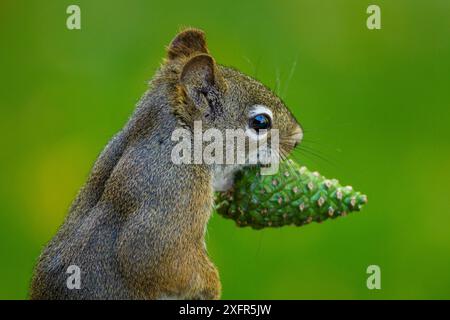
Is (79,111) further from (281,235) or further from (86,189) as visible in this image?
(86,189)

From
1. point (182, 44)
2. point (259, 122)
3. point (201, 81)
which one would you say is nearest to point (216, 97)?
point (201, 81)

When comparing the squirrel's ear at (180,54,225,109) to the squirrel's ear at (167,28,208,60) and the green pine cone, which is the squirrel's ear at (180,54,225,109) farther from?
the green pine cone

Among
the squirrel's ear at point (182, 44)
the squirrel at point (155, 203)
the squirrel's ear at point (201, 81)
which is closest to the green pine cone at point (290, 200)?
the squirrel at point (155, 203)

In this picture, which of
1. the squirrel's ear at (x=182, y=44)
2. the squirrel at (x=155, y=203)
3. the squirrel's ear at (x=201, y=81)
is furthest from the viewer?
the squirrel's ear at (x=182, y=44)

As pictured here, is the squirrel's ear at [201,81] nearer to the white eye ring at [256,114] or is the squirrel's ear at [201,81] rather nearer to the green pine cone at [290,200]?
the white eye ring at [256,114]

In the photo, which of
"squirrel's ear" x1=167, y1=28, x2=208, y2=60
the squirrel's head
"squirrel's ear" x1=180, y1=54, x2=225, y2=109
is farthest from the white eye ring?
"squirrel's ear" x1=167, y1=28, x2=208, y2=60

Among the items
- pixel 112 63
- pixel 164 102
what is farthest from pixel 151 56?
pixel 164 102

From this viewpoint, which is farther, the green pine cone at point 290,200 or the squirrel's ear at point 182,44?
the squirrel's ear at point 182,44

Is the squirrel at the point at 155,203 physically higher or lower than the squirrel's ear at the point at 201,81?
lower
